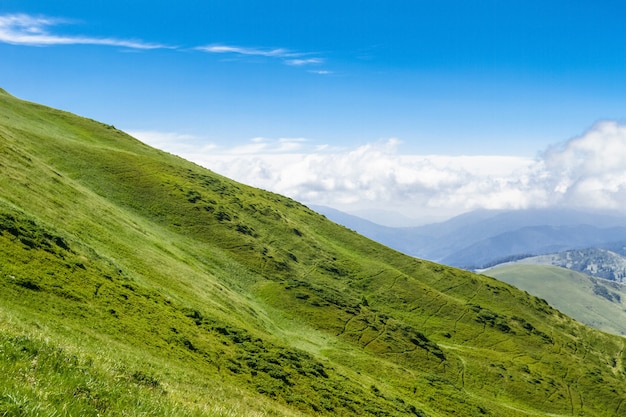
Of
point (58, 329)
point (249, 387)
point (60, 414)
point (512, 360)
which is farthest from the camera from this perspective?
point (512, 360)

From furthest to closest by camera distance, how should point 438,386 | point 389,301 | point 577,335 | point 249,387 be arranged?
point 577,335 < point 389,301 < point 438,386 < point 249,387

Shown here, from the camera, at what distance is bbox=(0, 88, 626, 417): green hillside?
78.6 feet

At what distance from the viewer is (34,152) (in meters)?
105

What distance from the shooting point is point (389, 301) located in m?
126

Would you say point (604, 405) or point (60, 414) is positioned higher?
point (60, 414)

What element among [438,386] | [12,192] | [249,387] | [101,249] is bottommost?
[438,386]

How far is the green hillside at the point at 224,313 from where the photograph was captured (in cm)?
2397

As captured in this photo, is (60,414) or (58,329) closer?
(60,414)

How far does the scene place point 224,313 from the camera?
64438mm

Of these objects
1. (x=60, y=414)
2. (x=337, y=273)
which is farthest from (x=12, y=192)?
(x=337, y=273)

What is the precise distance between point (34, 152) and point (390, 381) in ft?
321

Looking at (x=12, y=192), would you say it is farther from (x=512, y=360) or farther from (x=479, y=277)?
(x=479, y=277)

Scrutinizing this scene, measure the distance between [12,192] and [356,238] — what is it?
12619 centimetres

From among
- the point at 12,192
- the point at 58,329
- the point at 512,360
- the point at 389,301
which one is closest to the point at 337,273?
the point at 389,301
